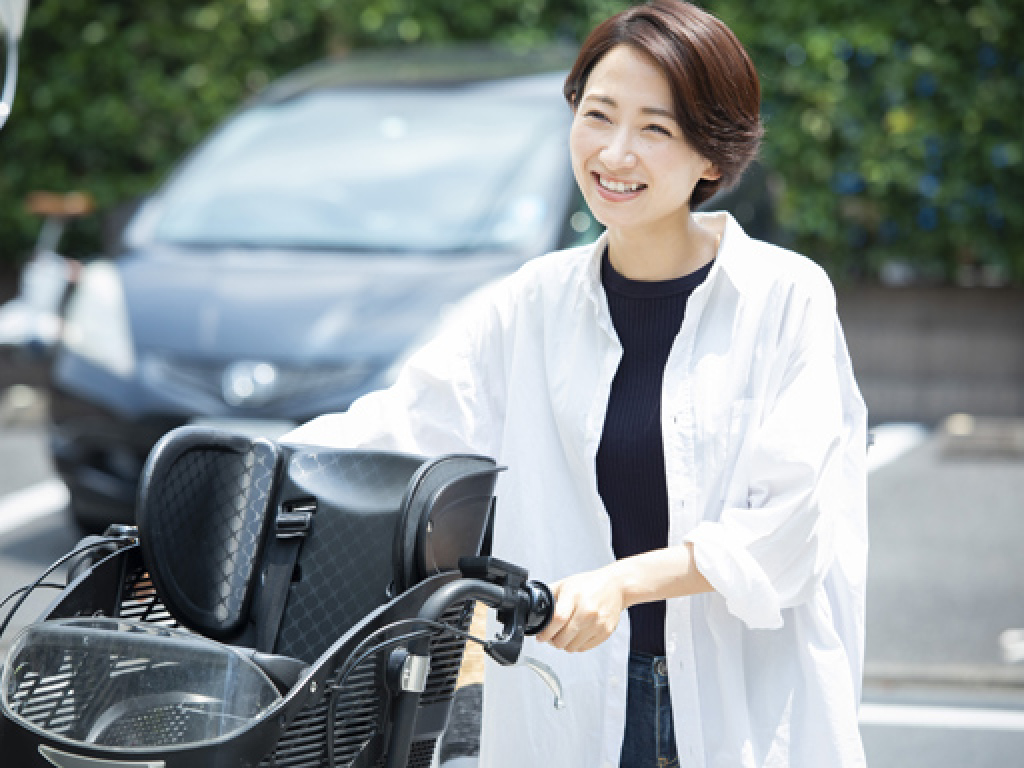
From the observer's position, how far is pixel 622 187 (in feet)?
7.10

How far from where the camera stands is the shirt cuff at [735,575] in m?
1.94

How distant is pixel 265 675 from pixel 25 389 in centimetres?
884

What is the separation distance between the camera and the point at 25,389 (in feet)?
32.8

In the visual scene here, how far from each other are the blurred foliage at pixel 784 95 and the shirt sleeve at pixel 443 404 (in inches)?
292

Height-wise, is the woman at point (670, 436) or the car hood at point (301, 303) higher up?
the car hood at point (301, 303)

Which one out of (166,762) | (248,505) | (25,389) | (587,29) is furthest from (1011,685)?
(25,389)

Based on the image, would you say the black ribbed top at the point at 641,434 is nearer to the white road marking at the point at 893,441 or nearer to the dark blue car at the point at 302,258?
the dark blue car at the point at 302,258

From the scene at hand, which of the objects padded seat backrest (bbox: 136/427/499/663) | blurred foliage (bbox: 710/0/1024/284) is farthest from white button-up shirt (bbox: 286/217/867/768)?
blurred foliage (bbox: 710/0/1024/284)

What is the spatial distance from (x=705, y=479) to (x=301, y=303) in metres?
3.63

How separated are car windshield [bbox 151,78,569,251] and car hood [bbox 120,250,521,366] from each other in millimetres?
182

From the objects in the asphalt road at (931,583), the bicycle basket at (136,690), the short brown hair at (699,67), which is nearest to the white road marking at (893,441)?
the asphalt road at (931,583)

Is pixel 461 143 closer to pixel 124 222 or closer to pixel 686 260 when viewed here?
pixel 124 222

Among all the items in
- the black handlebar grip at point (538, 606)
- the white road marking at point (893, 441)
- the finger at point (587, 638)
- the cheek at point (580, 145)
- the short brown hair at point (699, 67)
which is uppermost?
the white road marking at point (893, 441)

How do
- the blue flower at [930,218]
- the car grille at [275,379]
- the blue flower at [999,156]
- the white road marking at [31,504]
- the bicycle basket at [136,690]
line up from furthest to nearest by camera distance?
the blue flower at [930,218], the blue flower at [999,156], the white road marking at [31,504], the car grille at [275,379], the bicycle basket at [136,690]
